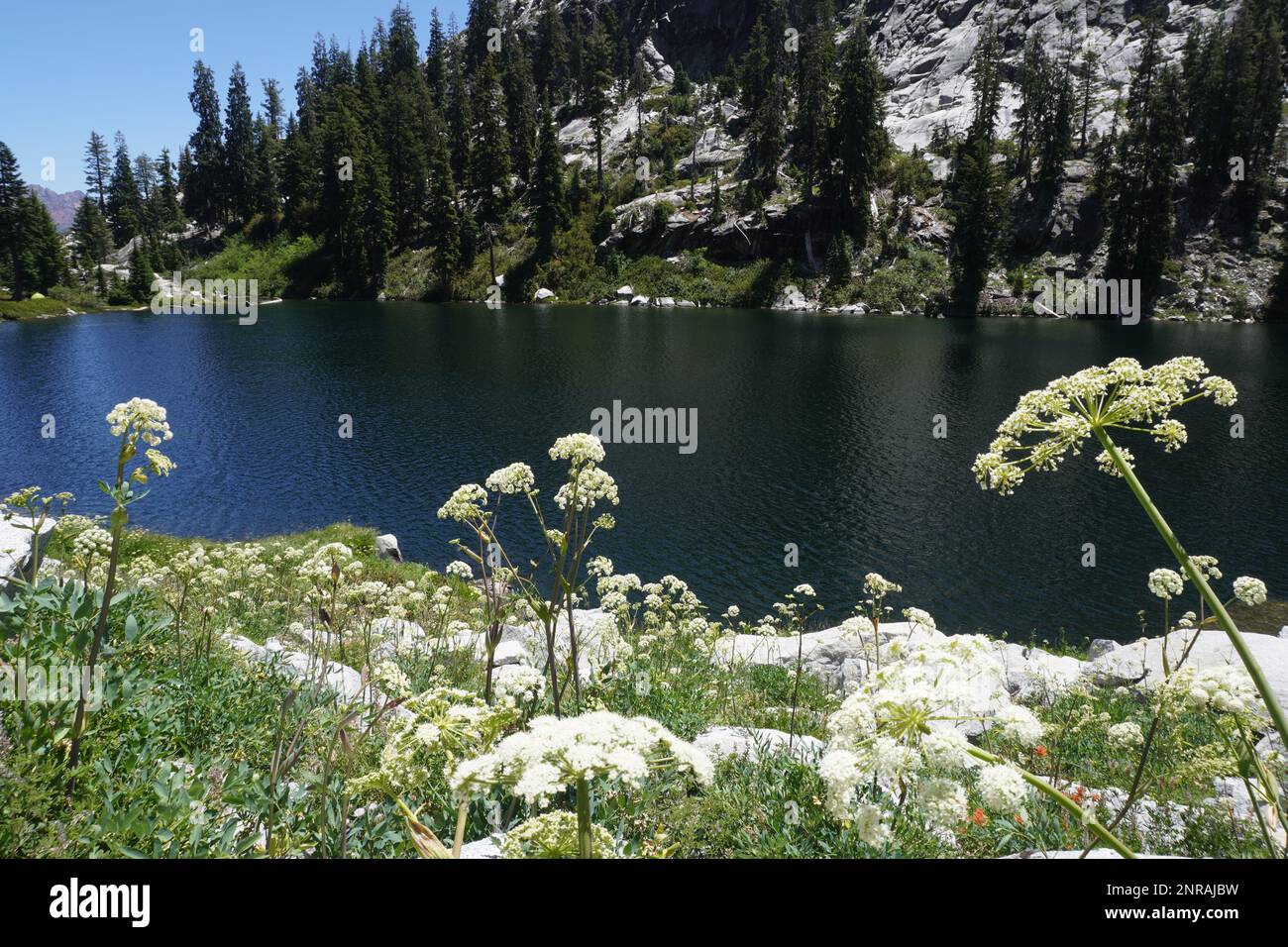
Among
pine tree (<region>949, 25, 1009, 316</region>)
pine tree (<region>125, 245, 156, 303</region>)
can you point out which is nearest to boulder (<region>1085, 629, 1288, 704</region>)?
pine tree (<region>949, 25, 1009, 316</region>)

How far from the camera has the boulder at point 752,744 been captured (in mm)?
5344

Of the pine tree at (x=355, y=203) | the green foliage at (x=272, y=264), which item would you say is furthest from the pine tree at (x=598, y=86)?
the green foliage at (x=272, y=264)

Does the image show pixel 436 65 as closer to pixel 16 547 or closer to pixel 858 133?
pixel 858 133

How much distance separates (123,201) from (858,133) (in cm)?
13071

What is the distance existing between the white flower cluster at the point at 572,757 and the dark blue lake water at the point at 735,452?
1802 centimetres

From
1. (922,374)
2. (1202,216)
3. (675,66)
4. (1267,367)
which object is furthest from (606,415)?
(675,66)

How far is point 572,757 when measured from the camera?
204cm

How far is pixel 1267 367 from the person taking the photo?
1909 inches

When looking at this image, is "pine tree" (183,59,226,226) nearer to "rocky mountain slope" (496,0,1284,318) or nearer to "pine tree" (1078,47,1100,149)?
"rocky mountain slope" (496,0,1284,318)

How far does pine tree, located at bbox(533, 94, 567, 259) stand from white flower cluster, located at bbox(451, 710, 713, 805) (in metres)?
99.9

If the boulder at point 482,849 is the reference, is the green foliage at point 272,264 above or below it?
above

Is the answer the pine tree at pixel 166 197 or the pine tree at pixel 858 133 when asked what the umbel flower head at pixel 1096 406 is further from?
the pine tree at pixel 166 197

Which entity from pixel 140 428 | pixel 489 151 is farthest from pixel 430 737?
pixel 489 151
